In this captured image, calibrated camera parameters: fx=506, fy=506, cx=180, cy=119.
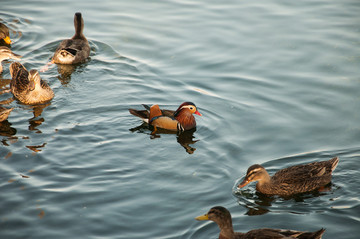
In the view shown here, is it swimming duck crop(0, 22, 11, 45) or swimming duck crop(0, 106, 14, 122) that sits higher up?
swimming duck crop(0, 22, 11, 45)

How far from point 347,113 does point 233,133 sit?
9.91 ft

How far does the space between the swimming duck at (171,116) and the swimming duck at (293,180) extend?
305cm

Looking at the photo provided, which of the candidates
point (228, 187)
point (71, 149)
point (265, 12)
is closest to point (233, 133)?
point (228, 187)

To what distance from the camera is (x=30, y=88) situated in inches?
517

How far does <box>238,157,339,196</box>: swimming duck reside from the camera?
31.2ft

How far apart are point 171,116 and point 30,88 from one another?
151 inches

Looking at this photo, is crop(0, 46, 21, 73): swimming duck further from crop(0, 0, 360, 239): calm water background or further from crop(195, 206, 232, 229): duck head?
crop(195, 206, 232, 229): duck head

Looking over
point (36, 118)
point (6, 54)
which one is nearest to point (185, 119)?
point (36, 118)

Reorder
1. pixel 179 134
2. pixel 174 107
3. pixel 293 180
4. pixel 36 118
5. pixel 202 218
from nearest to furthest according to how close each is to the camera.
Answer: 1. pixel 202 218
2. pixel 293 180
3. pixel 179 134
4. pixel 36 118
5. pixel 174 107

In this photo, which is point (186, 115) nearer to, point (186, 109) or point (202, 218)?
point (186, 109)

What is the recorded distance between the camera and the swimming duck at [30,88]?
1323cm

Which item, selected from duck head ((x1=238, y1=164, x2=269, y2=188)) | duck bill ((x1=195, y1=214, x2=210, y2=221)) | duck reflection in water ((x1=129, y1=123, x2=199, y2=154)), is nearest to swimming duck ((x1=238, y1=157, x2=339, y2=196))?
duck head ((x1=238, y1=164, x2=269, y2=188))

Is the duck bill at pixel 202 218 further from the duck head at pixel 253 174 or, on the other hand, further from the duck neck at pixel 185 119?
the duck neck at pixel 185 119

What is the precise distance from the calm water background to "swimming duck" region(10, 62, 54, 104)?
0.99 ft
